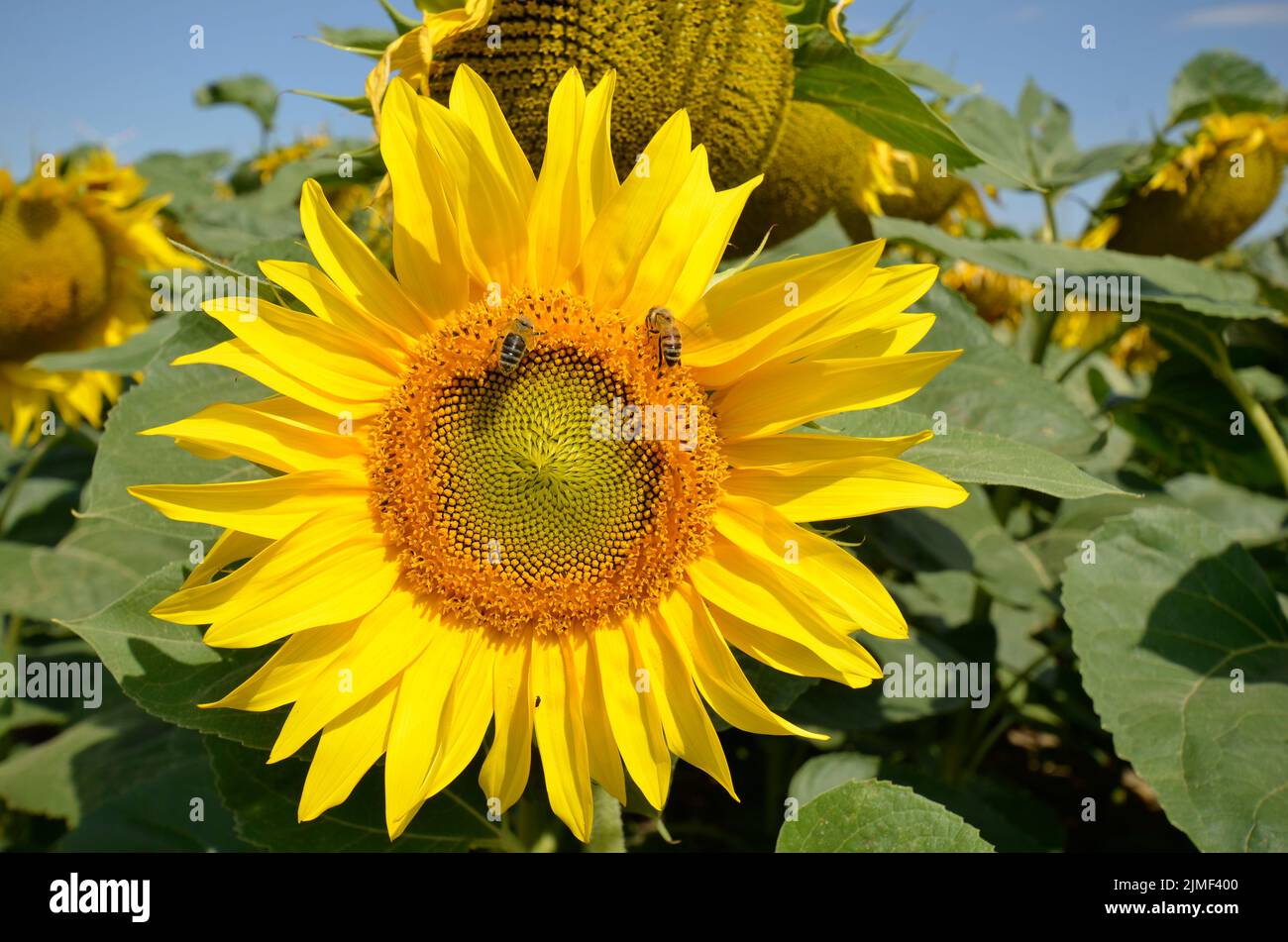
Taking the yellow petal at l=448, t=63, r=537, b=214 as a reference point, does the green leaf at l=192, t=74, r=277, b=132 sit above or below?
above

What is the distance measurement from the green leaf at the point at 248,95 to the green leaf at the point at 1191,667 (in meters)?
5.52

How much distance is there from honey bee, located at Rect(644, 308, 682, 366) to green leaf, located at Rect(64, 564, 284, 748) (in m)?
0.80

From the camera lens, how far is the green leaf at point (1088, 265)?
8.13ft

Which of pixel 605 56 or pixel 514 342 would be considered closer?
pixel 514 342

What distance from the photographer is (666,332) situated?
4.77 feet

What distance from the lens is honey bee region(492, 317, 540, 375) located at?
4.89 ft

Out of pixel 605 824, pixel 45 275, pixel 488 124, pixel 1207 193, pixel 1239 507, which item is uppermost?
pixel 1207 193

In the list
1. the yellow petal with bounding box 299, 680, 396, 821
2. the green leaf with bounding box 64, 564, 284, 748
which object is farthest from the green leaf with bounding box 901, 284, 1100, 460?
the green leaf with bounding box 64, 564, 284, 748

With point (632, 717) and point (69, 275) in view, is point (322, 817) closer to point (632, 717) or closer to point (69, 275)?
point (632, 717)

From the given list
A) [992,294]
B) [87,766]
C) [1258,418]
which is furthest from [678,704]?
[992,294]

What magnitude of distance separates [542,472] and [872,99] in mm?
934

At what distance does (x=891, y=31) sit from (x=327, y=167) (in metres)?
1.29

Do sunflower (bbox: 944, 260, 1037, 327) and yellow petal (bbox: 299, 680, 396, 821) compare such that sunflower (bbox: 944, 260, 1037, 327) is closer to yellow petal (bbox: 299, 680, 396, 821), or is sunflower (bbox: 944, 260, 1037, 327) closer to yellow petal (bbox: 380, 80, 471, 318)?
yellow petal (bbox: 380, 80, 471, 318)

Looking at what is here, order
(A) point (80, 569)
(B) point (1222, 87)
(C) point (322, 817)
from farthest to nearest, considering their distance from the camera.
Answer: (B) point (1222, 87), (A) point (80, 569), (C) point (322, 817)
